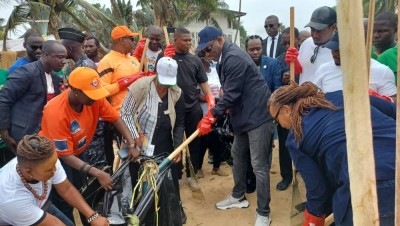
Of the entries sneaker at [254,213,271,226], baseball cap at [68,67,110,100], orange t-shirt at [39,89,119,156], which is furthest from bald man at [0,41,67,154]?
sneaker at [254,213,271,226]

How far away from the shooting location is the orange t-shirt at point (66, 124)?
95.8 inches

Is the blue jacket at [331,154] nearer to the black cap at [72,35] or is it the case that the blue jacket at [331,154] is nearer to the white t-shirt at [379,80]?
the white t-shirt at [379,80]

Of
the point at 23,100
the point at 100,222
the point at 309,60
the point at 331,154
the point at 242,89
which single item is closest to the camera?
the point at 331,154

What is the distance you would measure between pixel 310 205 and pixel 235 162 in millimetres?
1577

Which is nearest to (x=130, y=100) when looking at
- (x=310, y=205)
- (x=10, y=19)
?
(x=310, y=205)

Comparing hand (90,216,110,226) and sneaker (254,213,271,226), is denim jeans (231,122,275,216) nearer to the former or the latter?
sneaker (254,213,271,226)

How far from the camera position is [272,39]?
530cm

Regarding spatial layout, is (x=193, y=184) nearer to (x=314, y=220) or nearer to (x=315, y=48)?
(x=315, y=48)

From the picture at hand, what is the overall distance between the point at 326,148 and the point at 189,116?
2.28 m

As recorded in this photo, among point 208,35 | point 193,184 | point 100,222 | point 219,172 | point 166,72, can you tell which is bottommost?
point 219,172

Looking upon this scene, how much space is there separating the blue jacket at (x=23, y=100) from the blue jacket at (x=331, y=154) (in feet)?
6.60

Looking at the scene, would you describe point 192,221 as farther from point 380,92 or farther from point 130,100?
point 380,92

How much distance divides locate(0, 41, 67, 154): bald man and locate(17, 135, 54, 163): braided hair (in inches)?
40.7

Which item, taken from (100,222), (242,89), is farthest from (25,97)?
(242,89)
